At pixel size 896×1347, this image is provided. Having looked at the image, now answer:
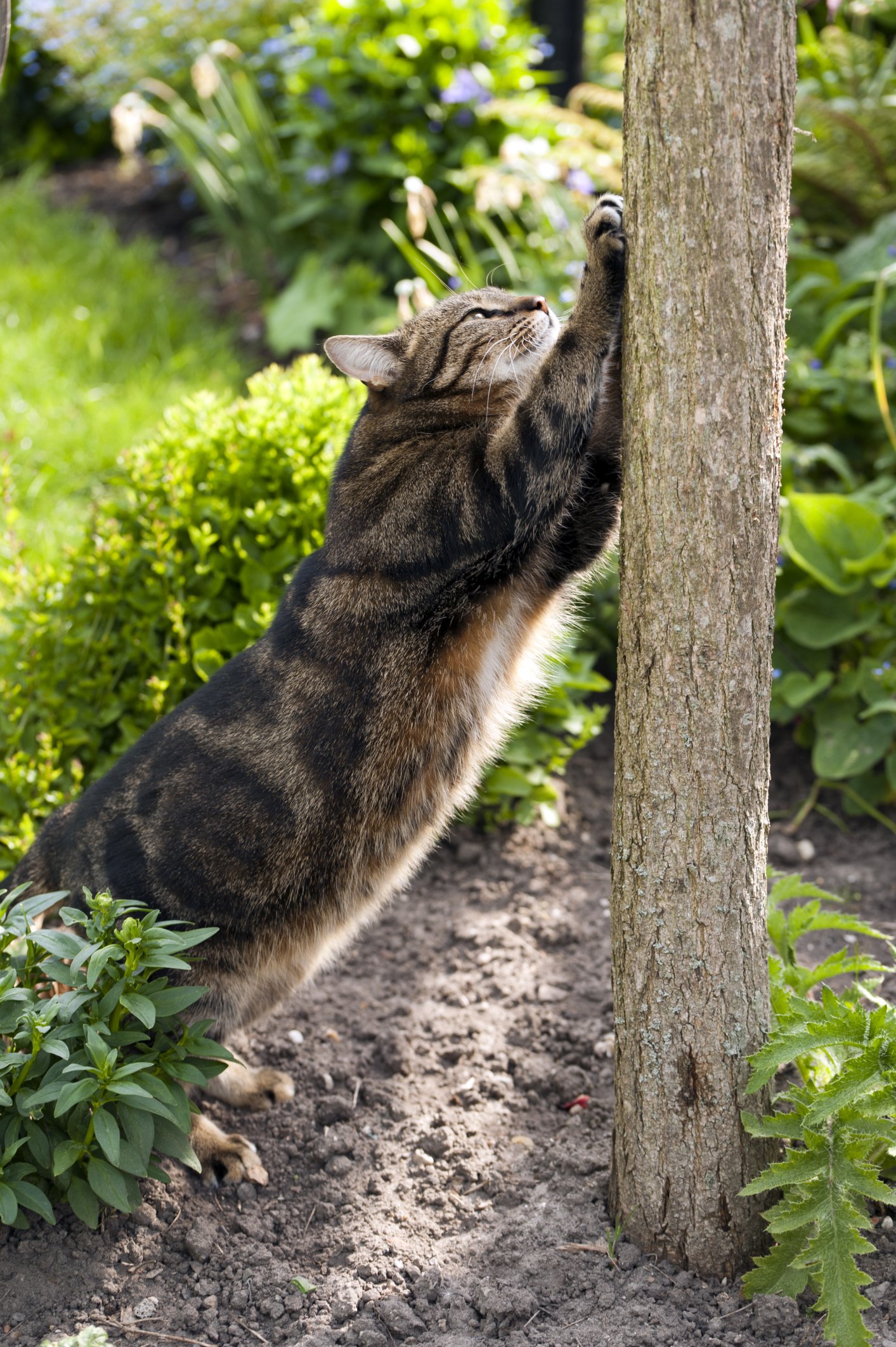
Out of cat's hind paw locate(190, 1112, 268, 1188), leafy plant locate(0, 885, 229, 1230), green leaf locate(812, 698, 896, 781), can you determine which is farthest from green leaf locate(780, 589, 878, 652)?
leafy plant locate(0, 885, 229, 1230)

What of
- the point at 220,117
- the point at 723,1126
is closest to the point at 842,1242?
the point at 723,1126

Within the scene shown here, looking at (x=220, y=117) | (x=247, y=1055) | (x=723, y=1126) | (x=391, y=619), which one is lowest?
(x=247, y=1055)

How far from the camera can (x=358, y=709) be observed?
267 centimetres

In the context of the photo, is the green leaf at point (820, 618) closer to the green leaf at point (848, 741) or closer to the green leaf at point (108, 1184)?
the green leaf at point (848, 741)

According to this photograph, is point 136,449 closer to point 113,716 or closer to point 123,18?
point 113,716

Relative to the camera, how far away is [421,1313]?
2295 mm

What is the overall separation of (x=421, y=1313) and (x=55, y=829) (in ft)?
4.68

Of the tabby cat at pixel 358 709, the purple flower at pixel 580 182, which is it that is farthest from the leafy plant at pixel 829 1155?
the purple flower at pixel 580 182

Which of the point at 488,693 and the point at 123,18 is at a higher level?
the point at 123,18

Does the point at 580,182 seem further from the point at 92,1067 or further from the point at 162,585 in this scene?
the point at 92,1067

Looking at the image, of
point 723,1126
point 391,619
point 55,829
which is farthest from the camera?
point 55,829

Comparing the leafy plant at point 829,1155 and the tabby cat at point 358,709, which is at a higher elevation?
the tabby cat at point 358,709

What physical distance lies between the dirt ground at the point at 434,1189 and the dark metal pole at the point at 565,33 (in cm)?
561

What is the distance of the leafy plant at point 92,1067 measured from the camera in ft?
7.06
